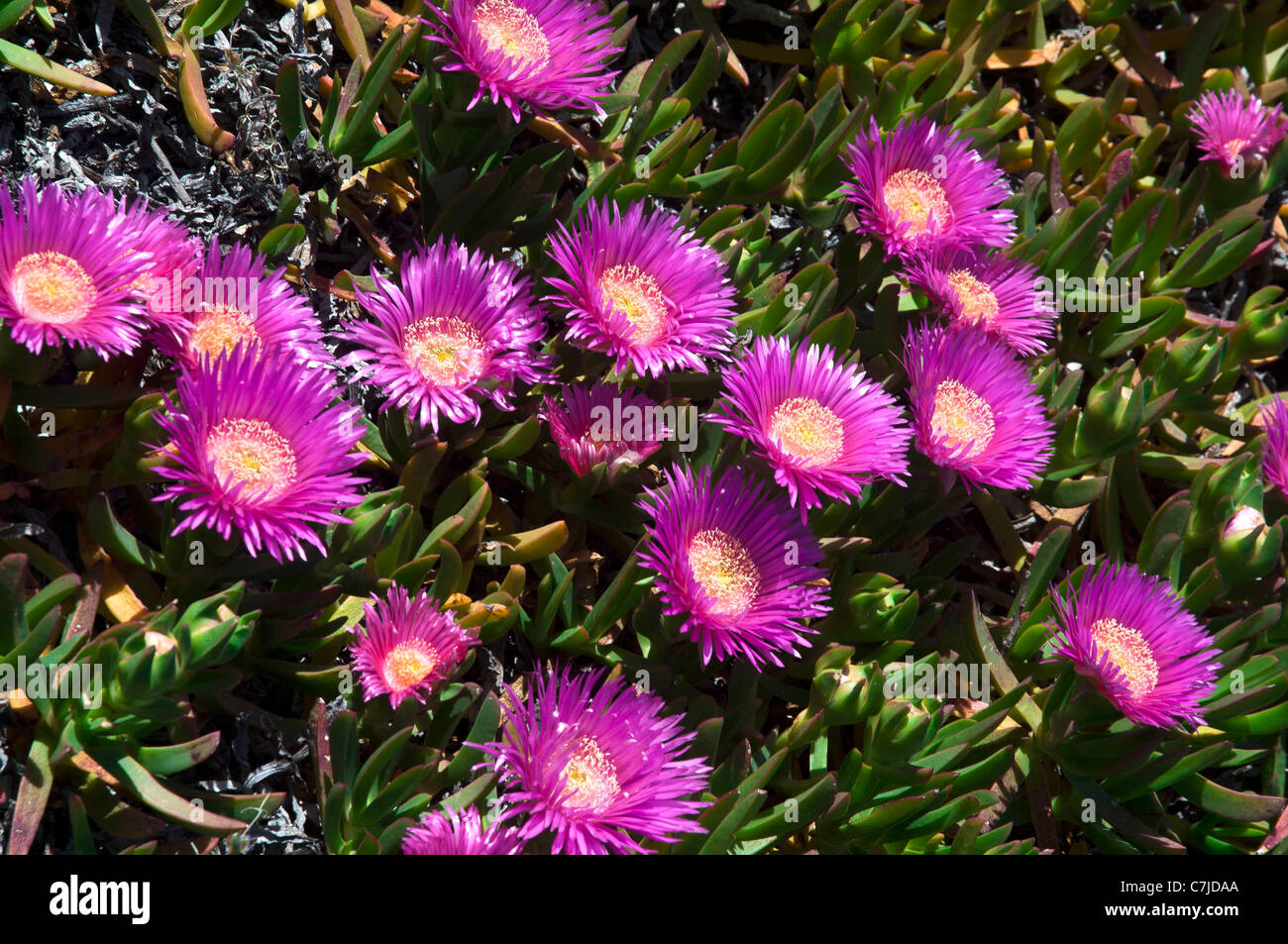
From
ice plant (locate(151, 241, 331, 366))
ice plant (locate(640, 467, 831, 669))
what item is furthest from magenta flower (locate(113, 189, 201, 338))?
ice plant (locate(640, 467, 831, 669))

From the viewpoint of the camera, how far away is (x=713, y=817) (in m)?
1.14

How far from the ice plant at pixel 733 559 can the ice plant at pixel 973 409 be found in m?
0.18

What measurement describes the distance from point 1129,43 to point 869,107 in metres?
0.62

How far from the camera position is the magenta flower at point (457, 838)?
1036 mm

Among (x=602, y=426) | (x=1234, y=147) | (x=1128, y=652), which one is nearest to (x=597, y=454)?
(x=602, y=426)

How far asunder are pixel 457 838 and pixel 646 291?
0.56 metres

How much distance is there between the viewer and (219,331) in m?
1.12

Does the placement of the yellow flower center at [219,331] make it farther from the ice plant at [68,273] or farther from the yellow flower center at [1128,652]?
the yellow flower center at [1128,652]

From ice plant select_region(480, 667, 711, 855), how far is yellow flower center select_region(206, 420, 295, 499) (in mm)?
287

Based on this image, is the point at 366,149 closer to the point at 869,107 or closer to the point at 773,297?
the point at 773,297

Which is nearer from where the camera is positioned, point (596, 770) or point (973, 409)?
point (596, 770)

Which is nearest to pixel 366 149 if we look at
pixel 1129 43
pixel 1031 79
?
pixel 1031 79

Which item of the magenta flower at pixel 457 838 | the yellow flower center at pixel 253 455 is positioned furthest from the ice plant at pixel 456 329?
the magenta flower at pixel 457 838

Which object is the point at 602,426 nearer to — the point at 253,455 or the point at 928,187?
the point at 253,455
